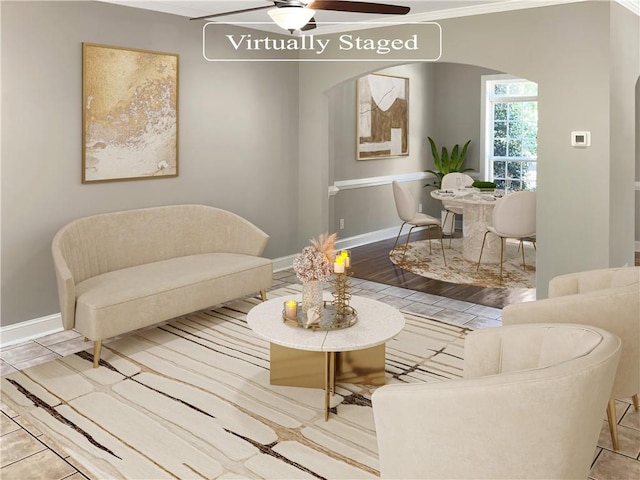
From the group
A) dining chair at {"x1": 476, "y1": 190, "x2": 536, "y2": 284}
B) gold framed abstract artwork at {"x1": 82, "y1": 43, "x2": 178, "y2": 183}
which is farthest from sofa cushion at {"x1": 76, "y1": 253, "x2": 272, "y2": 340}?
dining chair at {"x1": 476, "y1": 190, "x2": 536, "y2": 284}

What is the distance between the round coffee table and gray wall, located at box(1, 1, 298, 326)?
72.9 inches

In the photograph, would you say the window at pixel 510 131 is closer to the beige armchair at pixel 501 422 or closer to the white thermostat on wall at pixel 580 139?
the white thermostat on wall at pixel 580 139

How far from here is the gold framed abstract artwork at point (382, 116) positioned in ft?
23.2

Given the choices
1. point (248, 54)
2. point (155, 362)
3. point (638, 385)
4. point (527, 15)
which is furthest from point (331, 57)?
point (638, 385)

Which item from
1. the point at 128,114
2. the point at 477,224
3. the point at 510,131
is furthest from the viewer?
the point at 510,131

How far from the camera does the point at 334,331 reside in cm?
298

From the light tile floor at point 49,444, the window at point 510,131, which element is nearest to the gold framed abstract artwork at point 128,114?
the light tile floor at point 49,444

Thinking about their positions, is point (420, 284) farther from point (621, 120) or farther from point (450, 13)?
point (450, 13)

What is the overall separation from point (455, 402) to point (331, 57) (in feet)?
15.4

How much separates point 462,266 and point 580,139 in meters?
2.18

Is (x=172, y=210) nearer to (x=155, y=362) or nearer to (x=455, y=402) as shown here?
(x=155, y=362)

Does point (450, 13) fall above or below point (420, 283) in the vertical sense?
above

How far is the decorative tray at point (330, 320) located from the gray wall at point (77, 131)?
2.08m
